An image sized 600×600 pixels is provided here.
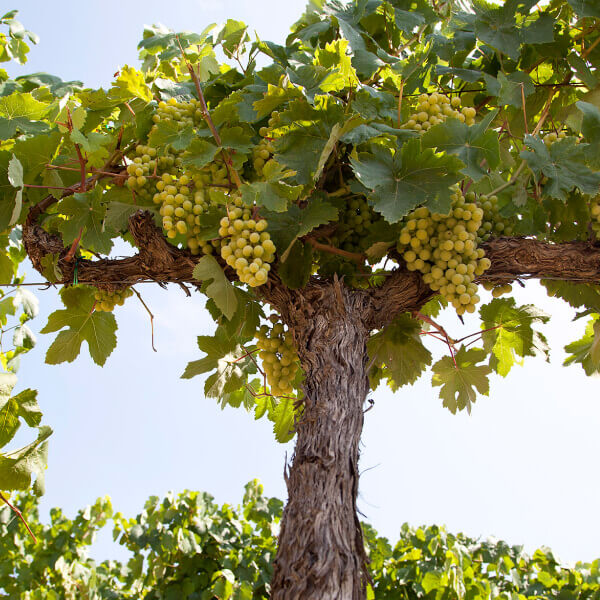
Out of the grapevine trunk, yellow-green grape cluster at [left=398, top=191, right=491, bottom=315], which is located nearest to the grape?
yellow-green grape cluster at [left=398, top=191, right=491, bottom=315]

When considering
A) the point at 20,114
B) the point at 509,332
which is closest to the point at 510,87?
→ the point at 509,332

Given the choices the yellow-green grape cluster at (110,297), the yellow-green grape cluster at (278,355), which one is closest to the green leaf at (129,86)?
the yellow-green grape cluster at (110,297)

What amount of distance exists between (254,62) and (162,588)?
13.7 feet

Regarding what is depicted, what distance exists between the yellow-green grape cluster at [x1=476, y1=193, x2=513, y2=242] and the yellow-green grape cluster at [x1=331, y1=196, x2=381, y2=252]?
14.8 inches

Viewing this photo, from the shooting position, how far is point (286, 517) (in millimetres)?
1441

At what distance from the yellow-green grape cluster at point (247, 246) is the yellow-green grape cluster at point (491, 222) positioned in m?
0.79

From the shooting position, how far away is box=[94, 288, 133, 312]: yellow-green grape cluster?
2.23m

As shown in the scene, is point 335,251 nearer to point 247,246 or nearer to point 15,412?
point 247,246

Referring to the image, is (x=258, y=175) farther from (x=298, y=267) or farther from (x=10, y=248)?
(x=10, y=248)

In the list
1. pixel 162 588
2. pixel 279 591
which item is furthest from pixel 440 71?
pixel 162 588

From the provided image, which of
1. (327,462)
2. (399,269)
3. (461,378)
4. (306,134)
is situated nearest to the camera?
(327,462)

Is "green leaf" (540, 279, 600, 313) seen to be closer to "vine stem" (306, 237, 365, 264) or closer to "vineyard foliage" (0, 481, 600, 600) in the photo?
"vine stem" (306, 237, 365, 264)

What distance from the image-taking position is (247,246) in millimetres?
1644

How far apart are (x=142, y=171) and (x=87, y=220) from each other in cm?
29
